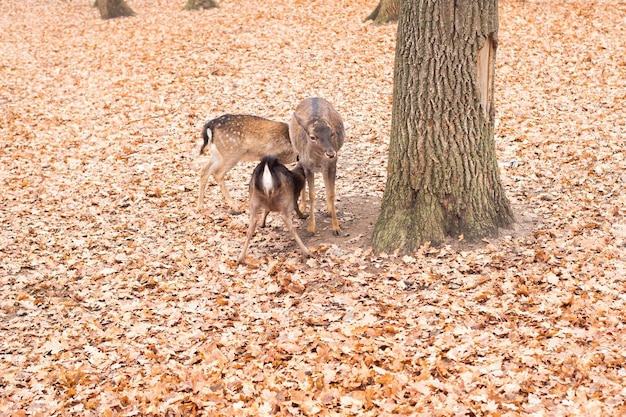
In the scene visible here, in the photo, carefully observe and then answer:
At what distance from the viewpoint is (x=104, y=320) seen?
622 centimetres

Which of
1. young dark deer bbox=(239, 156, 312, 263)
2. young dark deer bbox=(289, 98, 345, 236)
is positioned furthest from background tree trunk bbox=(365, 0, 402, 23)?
young dark deer bbox=(239, 156, 312, 263)

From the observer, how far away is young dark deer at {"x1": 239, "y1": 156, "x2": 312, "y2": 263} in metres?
7.07

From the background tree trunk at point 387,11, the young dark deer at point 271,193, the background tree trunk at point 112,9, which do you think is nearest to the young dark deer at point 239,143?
the young dark deer at point 271,193

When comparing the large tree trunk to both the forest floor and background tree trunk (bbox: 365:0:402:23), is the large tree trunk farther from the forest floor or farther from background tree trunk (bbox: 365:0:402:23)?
background tree trunk (bbox: 365:0:402:23)

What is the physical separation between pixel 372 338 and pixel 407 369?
53cm

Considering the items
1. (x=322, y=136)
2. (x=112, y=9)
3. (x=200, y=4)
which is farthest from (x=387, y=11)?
(x=322, y=136)

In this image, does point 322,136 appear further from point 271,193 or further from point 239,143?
point 239,143

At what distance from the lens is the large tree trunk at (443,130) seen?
616cm

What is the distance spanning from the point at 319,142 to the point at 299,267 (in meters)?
1.45

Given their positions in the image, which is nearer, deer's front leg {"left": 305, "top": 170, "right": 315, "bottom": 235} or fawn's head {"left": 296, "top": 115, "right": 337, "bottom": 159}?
fawn's head {"left": 296, "top": 115, "right": 337, "bottom": 159}

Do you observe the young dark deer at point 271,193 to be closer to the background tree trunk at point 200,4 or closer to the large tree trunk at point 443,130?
the large tree trunk at point 443,130

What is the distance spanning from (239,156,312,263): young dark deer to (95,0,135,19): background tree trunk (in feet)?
48.2

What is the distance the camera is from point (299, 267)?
693cm

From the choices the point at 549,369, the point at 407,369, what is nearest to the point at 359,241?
the point at 407,369
